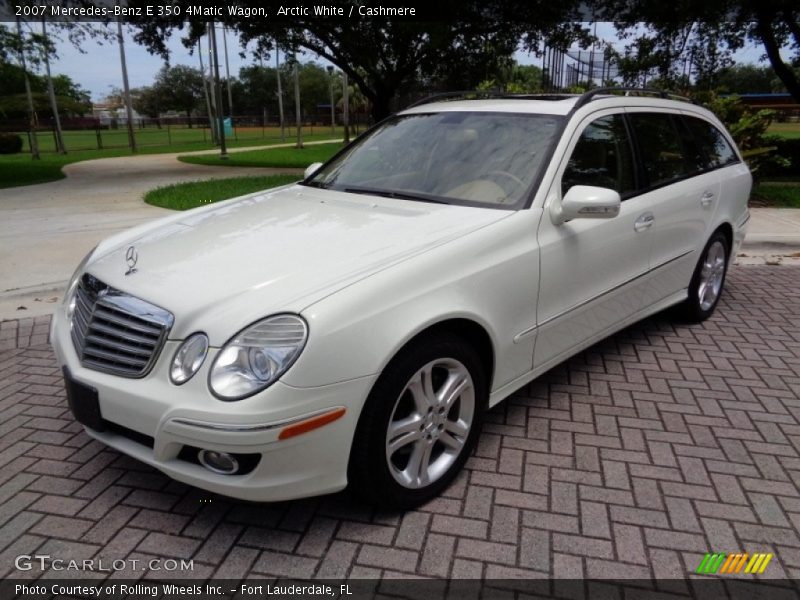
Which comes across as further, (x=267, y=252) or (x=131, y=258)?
(x=131, y=258)

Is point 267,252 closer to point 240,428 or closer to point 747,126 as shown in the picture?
point 240,428

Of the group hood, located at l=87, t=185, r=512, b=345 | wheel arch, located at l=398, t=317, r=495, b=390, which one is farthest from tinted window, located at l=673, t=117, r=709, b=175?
wheel arch, located at l=398, t=317, r=495, b=390

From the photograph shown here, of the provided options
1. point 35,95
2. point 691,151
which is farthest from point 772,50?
point 35,95

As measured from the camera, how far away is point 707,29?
52.7 ft

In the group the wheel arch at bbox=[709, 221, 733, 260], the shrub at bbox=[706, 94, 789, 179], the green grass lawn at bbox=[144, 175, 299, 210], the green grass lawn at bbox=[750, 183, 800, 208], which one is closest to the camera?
the wheel arch at bbox=[709, 221, 733, 260]

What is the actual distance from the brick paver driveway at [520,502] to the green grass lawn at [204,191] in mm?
6652

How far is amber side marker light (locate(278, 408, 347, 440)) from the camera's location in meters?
2.24

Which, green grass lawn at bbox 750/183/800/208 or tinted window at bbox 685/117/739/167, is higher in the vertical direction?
tinted window at bbox 685/117/739/167

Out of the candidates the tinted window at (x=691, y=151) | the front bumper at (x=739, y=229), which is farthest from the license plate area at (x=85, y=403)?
the front bumper at (x=739, y=229)

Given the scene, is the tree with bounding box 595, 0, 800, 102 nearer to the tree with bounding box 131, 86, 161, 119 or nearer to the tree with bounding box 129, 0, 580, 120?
the tree with bounding box 129, 0, 580, 120

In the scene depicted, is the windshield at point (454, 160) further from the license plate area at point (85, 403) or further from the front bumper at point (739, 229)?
the front bumper at point (739, 229)

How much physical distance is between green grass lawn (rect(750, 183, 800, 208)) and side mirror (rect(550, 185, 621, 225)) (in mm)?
9126

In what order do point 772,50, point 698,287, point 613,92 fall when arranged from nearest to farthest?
point 613,92, point 698,287, point 772,50

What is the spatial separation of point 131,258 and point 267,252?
0.65m
